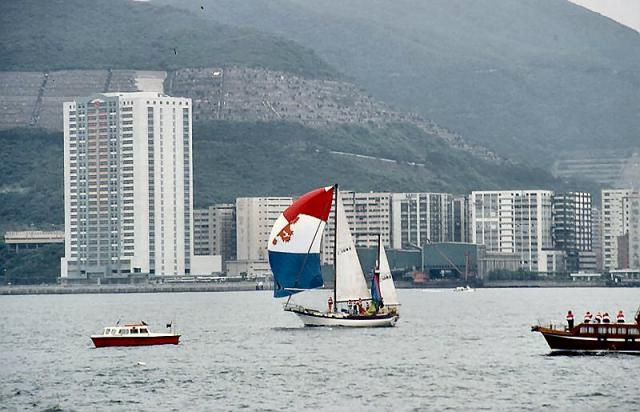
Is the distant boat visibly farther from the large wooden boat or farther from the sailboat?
Result: the sailboat

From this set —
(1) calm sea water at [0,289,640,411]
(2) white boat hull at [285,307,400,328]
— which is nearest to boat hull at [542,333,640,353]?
(1) calm sea water at [0,289,640,411]

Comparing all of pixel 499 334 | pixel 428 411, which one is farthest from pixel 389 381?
pixel 499 334

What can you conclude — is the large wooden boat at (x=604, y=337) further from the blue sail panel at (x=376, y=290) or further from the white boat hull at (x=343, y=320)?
the blue sail panel at (x=376, y=290)

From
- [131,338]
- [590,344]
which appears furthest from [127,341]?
[590,344]

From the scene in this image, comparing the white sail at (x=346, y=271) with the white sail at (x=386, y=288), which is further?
the white sail at (x=386, y=288)

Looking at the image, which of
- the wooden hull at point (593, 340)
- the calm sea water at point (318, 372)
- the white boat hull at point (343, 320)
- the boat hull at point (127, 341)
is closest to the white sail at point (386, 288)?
the calm sea water at point (318, 372)

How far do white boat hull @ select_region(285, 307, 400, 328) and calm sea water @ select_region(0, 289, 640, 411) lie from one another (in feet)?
2.53

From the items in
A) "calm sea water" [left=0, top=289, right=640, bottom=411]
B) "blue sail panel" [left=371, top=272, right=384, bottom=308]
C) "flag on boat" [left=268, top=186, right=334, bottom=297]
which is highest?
"flag on boat" [left=268, top=186, right=334, bottom=297]

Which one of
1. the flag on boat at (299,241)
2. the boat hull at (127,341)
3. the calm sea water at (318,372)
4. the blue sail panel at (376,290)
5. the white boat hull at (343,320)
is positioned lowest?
the calm sea water at (318,372)

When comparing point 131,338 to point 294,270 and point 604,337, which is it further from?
point 604,337

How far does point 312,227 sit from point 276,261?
3.51 meters

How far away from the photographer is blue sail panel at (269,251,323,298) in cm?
13725

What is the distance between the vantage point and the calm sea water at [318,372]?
289ft

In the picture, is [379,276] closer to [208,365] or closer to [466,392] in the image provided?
[208,365]
